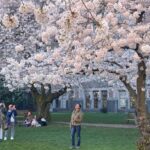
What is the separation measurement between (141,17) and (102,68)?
2.65 meters

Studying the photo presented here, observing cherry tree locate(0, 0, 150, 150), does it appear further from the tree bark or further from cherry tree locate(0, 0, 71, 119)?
the tree bark

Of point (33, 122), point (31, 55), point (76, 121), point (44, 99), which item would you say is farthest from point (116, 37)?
point (44, 99)

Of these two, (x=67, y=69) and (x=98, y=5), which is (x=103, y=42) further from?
(x=67, y=69)

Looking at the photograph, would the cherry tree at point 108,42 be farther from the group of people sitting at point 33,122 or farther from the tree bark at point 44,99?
the tree bark at point 44,99

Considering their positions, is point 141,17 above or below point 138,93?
above

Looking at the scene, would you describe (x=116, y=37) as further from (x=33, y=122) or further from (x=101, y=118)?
(x=101, y=118)

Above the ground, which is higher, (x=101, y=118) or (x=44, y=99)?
(x=44, y=99)

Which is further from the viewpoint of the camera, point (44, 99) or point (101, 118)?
point (101, 118)

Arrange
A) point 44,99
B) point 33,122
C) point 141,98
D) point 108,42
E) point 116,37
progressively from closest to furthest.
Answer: point 108,42, point 116,37, point 141,98, point 33,122, point 44,99

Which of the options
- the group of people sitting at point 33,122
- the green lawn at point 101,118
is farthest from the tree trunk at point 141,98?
the green lawn at point 101,118

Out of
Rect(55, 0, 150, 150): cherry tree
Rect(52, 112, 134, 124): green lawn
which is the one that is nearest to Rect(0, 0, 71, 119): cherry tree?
Rect(55, 0, 150, 150): cherry tree

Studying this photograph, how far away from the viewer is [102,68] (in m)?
18.4

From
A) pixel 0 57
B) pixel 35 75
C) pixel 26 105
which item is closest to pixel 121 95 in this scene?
pixel 26 105

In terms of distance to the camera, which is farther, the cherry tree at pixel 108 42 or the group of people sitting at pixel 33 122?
the group of people sitting at pixel 33 122
